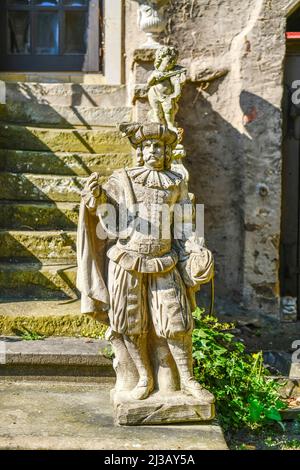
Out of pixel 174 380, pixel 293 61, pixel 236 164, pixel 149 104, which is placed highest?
pixel 293 61

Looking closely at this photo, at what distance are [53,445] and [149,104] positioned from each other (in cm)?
372

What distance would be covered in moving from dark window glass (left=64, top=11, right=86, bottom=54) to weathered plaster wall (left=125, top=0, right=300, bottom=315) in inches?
68.1

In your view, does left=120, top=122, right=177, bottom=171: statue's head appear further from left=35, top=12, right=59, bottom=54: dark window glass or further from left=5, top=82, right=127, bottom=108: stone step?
left=35, top=12, right=59, bottom=54: dark window glass

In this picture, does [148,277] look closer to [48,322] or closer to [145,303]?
[145,303]

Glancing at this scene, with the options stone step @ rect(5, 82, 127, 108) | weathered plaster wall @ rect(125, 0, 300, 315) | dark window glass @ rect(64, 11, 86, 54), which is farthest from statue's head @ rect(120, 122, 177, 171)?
dark window glass @ rect(64, 11, 86, 54)

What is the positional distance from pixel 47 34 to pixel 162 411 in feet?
19.3

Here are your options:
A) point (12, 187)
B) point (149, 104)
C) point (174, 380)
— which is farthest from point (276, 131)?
point (174, 380)

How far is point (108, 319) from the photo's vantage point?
14.6 feet

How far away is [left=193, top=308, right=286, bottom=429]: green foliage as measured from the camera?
5188 mm

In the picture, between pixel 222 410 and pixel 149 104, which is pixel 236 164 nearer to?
pixel 149 104

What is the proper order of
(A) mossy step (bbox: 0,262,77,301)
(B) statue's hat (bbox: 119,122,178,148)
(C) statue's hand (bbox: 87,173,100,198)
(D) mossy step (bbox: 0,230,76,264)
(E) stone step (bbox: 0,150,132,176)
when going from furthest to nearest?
(E) stone step (bbox: 0,150,132,176)
(D) mossy step (bbox: 0,230,76,264)
(A) mossy step (bbox: 0,262,77,301)
(B) statue's hat (bbox: 119,122,178,148)
(C) statue's hand (bbox: 87,173,100,198)

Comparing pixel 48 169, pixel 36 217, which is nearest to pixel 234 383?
pixel 36 217

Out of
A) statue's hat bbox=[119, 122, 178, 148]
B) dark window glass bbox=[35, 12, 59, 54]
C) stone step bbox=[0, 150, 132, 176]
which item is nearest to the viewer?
statue's hat bbox=[119, 122, 178, 148]

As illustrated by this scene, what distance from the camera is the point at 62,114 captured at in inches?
307
